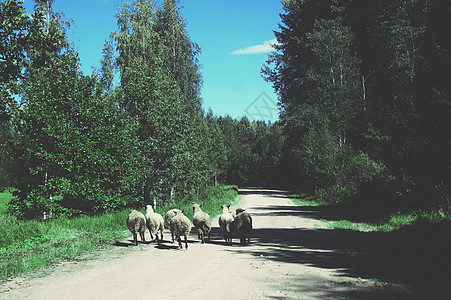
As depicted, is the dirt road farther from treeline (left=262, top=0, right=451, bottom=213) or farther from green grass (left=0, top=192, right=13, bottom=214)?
green grass (left=0, top=192, right=13, bottom=214)

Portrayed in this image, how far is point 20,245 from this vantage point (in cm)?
A: 1186

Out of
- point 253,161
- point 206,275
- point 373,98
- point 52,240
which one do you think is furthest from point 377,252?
point 253,161

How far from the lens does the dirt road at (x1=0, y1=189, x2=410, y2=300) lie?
6707mm

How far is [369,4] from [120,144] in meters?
31.1

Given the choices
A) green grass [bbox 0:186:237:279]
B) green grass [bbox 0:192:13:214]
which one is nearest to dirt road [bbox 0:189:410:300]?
green grass [bbox 0:186:237:279]

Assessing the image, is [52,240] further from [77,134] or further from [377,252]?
[377,252]

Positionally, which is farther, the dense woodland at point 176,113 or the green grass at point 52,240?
the dense woodland at point 176,113

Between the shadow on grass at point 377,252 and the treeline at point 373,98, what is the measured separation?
226 cm

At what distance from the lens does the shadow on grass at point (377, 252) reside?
7.77 metres

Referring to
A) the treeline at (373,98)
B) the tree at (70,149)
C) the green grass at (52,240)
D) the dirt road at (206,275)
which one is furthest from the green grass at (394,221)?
the tree at (70,149)

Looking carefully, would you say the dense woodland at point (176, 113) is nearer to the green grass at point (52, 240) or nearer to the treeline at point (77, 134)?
the treeline at point (77, 134)

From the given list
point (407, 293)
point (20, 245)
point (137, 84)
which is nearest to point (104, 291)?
point (407, 293)

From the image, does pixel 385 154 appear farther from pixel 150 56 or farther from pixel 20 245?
pixel 150 56

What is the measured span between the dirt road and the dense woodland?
213 inches
